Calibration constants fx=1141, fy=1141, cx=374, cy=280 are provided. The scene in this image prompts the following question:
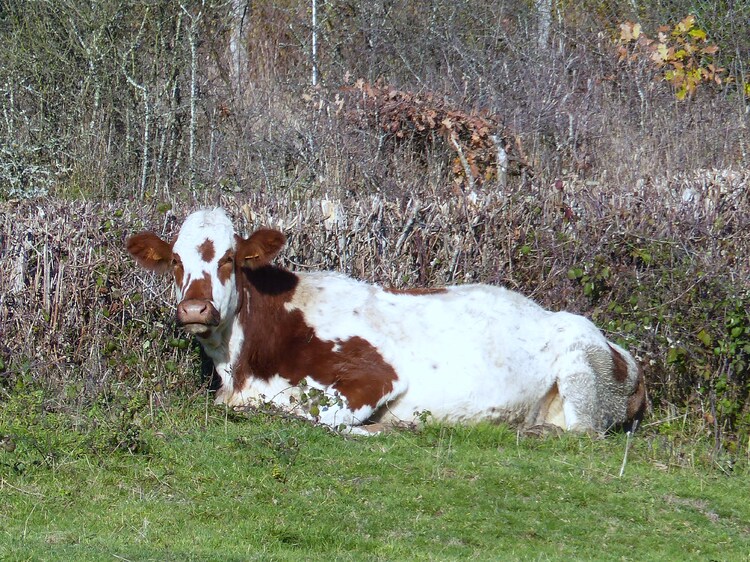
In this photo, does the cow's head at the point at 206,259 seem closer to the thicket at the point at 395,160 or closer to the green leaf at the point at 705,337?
the thicket at the point at 395,160

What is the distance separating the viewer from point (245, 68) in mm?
18484

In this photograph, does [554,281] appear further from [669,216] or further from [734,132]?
[734,132]

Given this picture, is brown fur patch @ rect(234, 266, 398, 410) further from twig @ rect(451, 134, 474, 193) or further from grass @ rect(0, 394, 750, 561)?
twig @ rect(451, 134, 474, 193)

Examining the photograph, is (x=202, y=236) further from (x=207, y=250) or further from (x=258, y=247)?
(x=258, y=247)

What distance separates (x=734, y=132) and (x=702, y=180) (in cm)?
428

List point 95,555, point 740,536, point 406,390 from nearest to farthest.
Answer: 1. point 95,555
2. point 740,536
3. point 406,390

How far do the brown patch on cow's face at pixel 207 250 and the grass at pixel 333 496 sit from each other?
1.11 meters

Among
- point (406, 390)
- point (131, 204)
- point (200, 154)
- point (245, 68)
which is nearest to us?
point (406, 390)

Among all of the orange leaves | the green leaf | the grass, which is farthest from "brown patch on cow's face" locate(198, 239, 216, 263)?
the orange leaves

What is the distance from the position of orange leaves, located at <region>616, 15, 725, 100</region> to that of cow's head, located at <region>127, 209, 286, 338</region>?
10093 mm

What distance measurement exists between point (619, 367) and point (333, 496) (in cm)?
321

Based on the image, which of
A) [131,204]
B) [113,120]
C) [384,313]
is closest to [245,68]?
[113,120]

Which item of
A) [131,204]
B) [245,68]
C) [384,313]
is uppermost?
[245,68]

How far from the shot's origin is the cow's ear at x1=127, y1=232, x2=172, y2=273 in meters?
8.03
